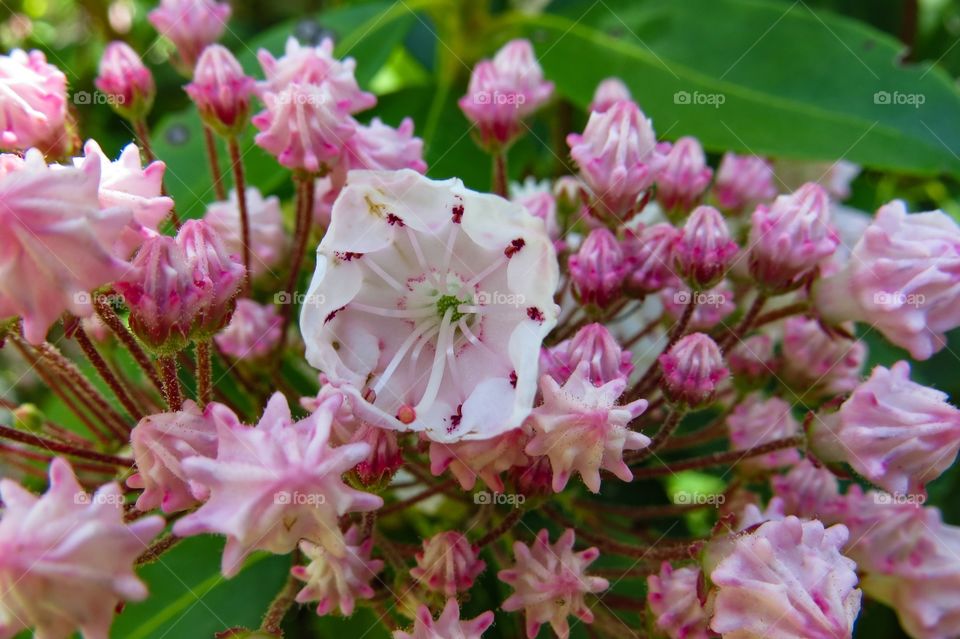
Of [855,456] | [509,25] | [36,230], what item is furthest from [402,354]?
[509,25]

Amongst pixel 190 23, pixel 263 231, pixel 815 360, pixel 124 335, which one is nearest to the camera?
pixel 124 335

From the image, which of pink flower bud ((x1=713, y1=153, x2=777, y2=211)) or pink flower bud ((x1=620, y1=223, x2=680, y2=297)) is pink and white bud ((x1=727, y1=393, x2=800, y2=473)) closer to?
pink flower bud ((x1=620, y1=223, x2=680, y2=297))

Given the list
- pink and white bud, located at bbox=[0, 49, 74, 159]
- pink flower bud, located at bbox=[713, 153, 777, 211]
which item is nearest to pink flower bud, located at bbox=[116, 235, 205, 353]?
pink and white bud, located at bbox=[0, 49, 74, 159]

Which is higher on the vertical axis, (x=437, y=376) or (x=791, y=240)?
(x=791, y=240)

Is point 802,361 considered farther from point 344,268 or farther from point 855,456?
point 344,268

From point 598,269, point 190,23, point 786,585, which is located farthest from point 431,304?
point 190,23

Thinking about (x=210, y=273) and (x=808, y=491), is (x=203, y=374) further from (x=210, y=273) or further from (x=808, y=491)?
(x=808, y=491)
